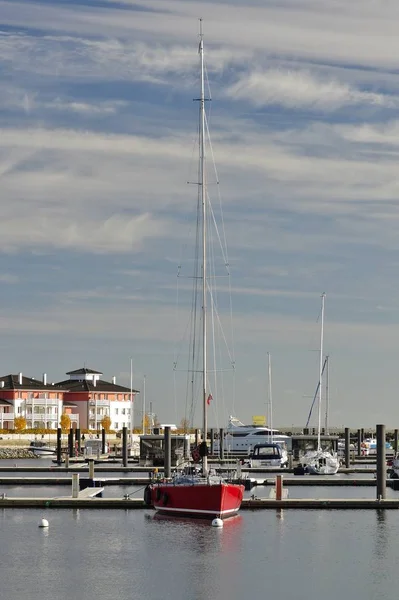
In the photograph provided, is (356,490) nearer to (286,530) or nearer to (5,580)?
(286,530)

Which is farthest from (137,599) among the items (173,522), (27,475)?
(27,475)

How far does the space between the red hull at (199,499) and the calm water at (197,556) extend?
24.7 inches

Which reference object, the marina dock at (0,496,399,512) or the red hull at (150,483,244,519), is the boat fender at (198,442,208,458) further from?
the marina dock at (0,496,399,512)

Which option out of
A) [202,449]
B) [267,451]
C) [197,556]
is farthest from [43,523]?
[267,451]

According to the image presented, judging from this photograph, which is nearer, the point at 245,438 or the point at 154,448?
the point at 154,448

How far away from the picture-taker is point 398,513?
66.1m

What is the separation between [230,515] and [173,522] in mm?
2999

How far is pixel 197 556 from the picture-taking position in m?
51.1

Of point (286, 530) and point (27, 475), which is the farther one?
point (27, 475)

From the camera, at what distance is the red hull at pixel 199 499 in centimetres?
5816

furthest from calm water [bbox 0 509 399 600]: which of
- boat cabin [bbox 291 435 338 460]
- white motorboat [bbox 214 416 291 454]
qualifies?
white motorboat [bbox 214 416 291 454]

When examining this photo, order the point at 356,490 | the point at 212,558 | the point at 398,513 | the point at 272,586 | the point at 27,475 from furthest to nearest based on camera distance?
1. the point at 27,475
2. the point at 356,490
3. the point at 398,513
4. the point at 212,558
5. the point at 272,586

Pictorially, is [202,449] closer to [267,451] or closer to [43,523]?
[43,523]

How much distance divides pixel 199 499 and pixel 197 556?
7443mm
